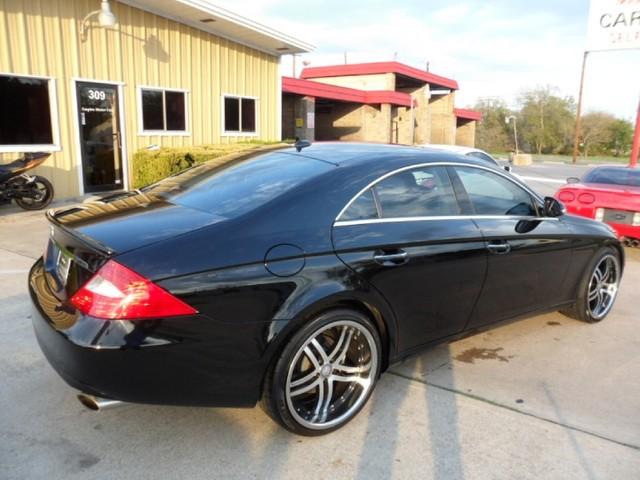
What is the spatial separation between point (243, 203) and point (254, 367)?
87cm

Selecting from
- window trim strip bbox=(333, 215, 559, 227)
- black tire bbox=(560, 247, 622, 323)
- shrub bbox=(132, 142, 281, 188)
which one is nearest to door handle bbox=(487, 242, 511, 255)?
window trim strip bbox=(333, 215, 559, 227)

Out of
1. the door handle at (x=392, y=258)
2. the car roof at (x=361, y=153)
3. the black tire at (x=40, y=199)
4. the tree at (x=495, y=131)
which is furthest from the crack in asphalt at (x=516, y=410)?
the tree at (x=495, y=131)

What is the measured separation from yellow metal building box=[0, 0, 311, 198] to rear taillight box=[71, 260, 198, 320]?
8.14m

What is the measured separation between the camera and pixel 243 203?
2828mm

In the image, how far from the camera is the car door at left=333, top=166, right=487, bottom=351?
9.48 feet

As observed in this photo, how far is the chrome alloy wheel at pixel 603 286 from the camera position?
183 inches

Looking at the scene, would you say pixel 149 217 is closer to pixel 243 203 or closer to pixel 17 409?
pixel 243 203

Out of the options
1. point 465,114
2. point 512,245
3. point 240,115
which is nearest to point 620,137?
point 465,114

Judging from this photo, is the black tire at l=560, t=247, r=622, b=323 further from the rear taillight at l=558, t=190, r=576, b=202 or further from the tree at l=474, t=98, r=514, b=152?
the tree at l=474, t=98, r=514, b=152

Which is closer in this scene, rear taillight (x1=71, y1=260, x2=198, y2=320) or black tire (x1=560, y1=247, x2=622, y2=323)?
rear taillight (x1=71, y1=260, x2=198, y2=320)

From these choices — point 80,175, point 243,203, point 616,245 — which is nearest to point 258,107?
point 80,175

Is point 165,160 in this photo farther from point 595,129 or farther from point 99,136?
point 595,129

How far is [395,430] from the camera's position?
9.50ft

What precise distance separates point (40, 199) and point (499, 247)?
25.9ft
